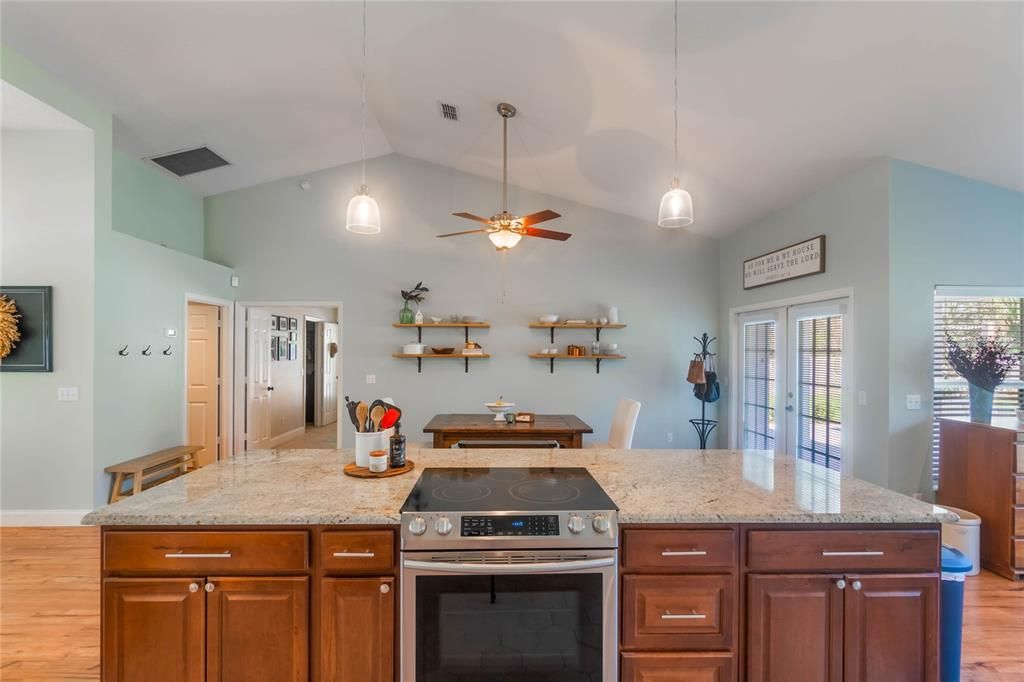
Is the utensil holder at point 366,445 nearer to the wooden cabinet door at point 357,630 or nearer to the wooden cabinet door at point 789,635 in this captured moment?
the wooden cabinet door at point 357,630

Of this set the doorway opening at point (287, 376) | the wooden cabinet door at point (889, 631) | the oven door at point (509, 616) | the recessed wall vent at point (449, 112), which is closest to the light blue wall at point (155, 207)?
the doorway opening at point (287, 376)

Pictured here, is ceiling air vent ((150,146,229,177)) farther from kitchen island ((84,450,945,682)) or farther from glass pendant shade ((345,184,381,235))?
kitchen island ((84,450,945,682))

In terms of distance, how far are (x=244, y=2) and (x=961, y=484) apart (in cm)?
544

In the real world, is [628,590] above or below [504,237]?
below

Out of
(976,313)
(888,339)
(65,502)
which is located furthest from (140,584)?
(976,313)

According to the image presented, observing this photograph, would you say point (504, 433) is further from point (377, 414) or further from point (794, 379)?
point (794, 379)

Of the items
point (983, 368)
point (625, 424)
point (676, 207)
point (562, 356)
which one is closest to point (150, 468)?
point (562, 356)

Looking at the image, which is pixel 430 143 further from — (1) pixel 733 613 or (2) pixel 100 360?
(1) pixel 733 613

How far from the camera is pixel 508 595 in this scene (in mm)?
1438

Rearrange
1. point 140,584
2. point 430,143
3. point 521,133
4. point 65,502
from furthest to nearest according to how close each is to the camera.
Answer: point 430,143
point 521,133
point 65,502
point 140,584

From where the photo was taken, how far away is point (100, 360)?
3.49 metres

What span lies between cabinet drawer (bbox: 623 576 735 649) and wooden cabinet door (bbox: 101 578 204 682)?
1410 millimetres

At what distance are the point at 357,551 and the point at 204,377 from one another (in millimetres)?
4620

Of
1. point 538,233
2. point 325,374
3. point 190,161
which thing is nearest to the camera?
point 538,233
